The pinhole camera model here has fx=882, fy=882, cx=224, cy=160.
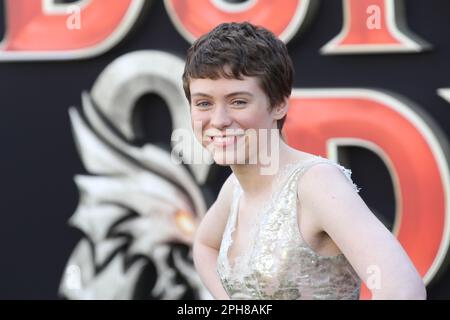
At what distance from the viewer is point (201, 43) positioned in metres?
2.12

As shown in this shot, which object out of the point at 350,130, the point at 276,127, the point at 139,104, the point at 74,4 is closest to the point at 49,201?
the point at 139,104

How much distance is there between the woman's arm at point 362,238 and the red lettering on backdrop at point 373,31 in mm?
2020

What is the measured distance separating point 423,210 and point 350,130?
1.61ft

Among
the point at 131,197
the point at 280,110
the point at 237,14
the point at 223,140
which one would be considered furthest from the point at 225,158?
the point at 131,197

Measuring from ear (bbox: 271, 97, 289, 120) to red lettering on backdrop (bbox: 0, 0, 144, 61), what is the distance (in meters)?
2.41

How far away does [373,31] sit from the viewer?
397cm

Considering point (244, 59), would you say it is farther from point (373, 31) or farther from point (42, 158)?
point (42, 158)

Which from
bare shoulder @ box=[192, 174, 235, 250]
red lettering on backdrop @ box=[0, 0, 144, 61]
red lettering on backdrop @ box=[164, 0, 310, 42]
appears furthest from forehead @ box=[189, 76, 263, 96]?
red lettering on backdrop @ box=[0, 0, 144, 61]

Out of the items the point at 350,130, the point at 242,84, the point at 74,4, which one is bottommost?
the point at 350,130

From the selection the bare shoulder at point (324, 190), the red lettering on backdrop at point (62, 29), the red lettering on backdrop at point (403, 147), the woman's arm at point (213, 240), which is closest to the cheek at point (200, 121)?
the bare shoulder at point (324, 190)

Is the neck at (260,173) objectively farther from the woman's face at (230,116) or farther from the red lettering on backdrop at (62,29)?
the red lettering on backdrop at (62,29)

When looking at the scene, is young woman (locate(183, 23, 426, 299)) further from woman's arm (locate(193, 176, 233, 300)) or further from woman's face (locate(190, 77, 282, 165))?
woman's arm (locate(193, 176, 233, 300))

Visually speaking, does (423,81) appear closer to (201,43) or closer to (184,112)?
(184,112)

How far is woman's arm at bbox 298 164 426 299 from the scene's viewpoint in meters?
1.80
